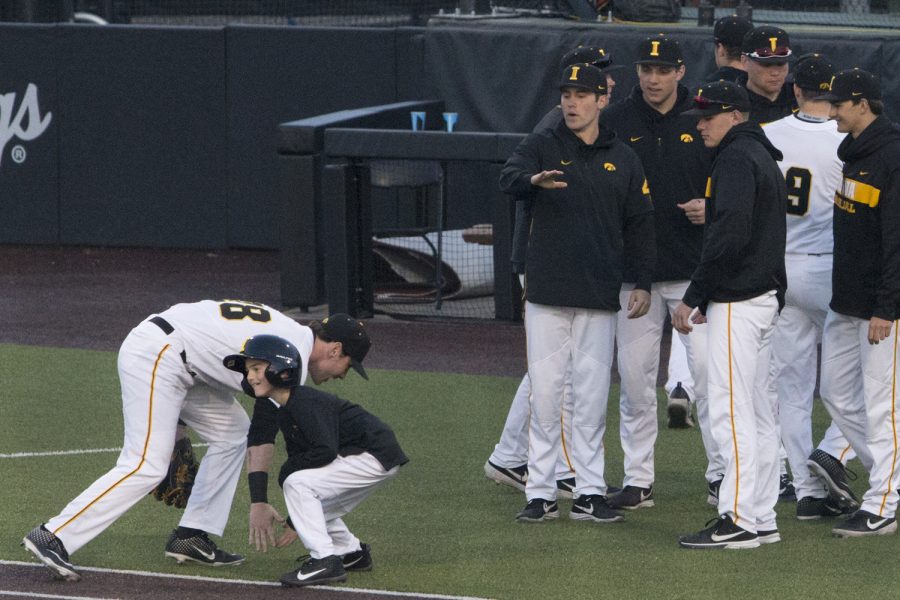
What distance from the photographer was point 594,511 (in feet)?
22.9

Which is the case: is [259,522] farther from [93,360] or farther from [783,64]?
[93,360]

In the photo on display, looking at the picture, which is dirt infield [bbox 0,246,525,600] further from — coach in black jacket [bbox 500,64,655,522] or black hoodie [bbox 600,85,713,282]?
coach in black jacket [bbox 500,64,655,522]

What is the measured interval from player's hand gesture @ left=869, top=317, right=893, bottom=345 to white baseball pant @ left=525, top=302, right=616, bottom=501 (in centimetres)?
111

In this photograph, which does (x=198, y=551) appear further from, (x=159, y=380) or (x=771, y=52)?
(x=771, y=52)

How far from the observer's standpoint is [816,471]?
7.01 metres

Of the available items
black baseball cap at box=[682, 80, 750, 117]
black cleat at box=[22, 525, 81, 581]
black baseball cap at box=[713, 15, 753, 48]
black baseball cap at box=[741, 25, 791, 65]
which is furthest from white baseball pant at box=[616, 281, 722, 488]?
black cleat at box=[22, 525, 81, 581]

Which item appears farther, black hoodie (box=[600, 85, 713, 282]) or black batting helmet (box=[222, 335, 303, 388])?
black hoodie (box=[600, 85, 713, 282])

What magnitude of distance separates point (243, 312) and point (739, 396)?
2024mm

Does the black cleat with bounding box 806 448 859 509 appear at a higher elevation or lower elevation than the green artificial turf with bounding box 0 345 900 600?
higher

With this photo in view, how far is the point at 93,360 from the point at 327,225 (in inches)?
86.6

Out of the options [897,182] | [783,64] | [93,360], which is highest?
[783,64]

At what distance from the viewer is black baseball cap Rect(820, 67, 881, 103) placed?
6.53 m

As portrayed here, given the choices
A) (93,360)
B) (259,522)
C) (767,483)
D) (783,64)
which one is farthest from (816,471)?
(93,360)

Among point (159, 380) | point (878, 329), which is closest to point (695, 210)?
point (878, 329)
